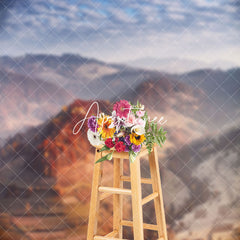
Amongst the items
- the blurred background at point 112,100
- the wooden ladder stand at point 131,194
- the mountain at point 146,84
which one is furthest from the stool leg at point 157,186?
the mountain at point 146,84

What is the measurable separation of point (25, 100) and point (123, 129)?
1.22m

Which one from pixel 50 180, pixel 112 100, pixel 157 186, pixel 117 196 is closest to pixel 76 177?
pixel 50 180

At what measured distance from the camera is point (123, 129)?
78.5 inches

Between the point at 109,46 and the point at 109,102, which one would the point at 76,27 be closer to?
the point at 109,46

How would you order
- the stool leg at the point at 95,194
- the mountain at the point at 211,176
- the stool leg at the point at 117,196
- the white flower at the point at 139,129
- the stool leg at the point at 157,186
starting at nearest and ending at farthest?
the white flower at the point at 139,129 < the stool leg at the point at 95,194 < the stool leg at the point at 157,186 < the stool leg at the point at 117,196 < the mountain at the point at 211,176

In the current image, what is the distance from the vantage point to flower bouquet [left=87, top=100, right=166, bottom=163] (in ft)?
6.39

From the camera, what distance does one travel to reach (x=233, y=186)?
9.06 ft

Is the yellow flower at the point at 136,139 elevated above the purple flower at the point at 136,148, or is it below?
above

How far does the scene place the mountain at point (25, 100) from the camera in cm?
284

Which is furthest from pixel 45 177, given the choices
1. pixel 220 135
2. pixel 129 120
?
pixel 220 135

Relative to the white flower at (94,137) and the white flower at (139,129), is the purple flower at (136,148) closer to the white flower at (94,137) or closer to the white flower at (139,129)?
the white flower at (139,129)

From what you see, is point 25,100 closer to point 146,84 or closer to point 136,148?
point 146,84

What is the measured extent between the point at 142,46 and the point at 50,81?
83cm

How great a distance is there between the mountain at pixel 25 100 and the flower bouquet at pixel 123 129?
93cm
